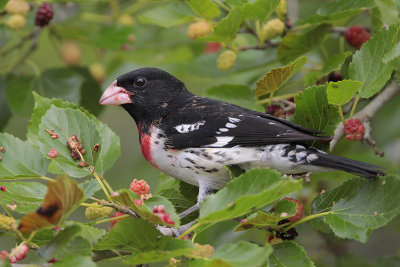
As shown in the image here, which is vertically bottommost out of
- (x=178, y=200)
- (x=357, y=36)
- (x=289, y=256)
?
(x=178, y=200)

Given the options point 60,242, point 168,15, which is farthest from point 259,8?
point 60,242

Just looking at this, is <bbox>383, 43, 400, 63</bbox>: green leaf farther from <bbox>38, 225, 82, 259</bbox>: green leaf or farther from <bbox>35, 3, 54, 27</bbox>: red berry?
<bbox>35, 3, 54, 27</bbox>: red berry

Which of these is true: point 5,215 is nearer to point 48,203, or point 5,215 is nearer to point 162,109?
point 48,203

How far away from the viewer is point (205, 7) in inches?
122

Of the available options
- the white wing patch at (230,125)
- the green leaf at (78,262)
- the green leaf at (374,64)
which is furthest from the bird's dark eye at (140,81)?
the green leaf at (78,262)

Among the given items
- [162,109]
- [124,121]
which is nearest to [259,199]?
[162,109]

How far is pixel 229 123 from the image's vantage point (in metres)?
2.79

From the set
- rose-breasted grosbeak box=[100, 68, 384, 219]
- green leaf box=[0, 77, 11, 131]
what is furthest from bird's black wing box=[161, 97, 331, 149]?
green leaf box=[0, 77, 11, 131]

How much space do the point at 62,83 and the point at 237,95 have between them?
1.30 m

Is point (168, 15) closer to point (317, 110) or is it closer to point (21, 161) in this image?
point (317, 110)

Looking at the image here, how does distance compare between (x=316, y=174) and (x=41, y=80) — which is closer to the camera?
(x=316, y=174)

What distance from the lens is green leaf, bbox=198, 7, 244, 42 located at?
9.36 feet

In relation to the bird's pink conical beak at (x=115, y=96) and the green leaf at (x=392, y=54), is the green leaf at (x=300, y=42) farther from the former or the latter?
the bird's pink conical beak at (x=115, y=96)

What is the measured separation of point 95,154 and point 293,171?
0.93 meters
